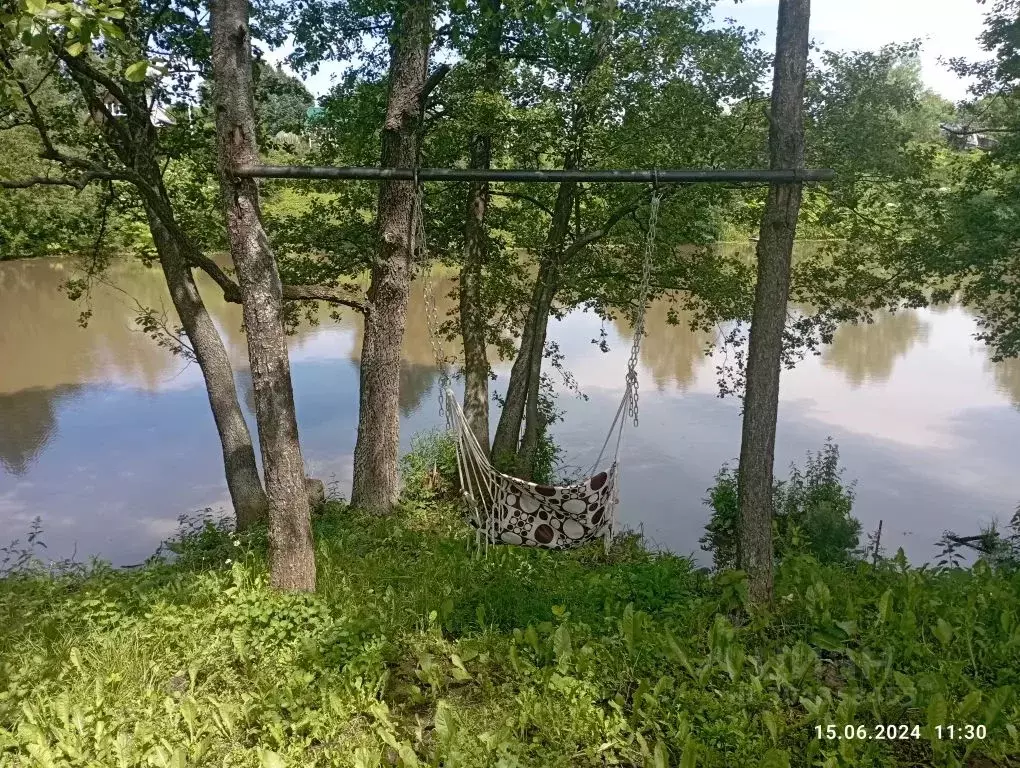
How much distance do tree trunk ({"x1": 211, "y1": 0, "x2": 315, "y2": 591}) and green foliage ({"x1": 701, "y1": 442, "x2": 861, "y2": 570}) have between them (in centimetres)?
386

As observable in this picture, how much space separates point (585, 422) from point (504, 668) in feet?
20.9

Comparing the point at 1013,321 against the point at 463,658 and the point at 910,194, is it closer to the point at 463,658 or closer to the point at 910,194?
the point at 910,194

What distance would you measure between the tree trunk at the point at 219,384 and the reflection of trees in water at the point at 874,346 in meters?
9.11

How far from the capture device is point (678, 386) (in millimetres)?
10531

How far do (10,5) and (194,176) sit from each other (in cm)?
350

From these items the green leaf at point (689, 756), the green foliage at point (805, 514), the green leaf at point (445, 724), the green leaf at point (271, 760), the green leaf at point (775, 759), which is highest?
the green leaf at point (775, 759)

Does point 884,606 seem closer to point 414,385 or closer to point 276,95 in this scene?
point 276,95

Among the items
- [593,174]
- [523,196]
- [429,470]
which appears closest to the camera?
[593,174]

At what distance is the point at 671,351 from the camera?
38.1ft

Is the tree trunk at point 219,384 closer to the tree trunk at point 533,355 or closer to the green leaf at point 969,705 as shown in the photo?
the tree trunk at point 533,355

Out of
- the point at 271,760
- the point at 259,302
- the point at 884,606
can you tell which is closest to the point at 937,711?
the point at 884,606

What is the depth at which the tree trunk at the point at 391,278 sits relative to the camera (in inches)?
166

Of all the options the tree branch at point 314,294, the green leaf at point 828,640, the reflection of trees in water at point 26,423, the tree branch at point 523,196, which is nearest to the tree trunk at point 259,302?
the tree branch at point 314,294

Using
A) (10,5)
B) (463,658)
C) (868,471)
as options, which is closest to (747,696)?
(463,658)
